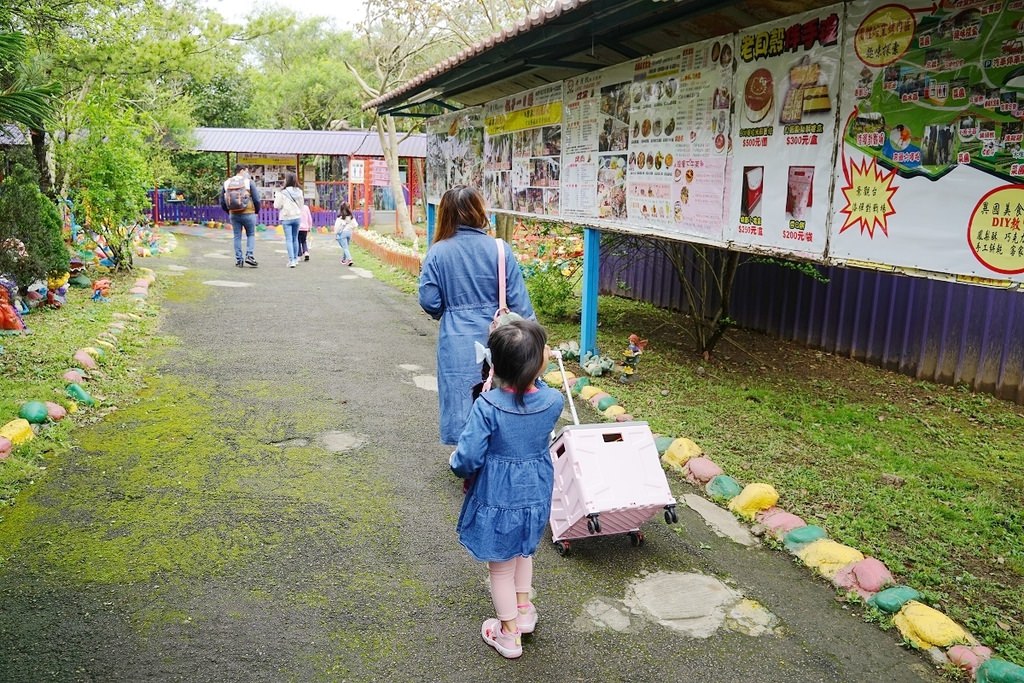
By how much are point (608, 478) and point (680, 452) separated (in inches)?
62.0

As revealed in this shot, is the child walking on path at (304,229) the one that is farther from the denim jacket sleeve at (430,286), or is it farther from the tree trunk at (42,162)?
the denim jacket sleeve at (430,286)

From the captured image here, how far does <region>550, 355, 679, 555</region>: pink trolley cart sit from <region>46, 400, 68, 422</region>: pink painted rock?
3.66 metres

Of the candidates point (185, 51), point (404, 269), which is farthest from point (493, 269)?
point (185, 51)

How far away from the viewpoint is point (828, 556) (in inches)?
149

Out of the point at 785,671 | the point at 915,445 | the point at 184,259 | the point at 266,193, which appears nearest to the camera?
the point at 785,671

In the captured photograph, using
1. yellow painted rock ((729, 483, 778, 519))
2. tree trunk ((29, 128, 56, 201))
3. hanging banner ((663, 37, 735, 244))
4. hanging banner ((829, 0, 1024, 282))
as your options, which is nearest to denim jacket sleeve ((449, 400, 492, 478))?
yellow painted rock ((729, 483, 778, 519))

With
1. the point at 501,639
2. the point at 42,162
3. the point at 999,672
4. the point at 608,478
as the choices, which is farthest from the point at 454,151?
the point at 999,672

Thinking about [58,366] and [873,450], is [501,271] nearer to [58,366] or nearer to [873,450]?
[873,450]

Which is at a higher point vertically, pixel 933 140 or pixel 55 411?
pixel 933 140

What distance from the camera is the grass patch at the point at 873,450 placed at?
3764 mm

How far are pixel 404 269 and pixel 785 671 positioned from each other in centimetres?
1177

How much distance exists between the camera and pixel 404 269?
14.2 metres

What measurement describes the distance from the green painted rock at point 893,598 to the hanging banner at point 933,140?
4.69 feet

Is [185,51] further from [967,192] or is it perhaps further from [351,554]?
[967,192]
